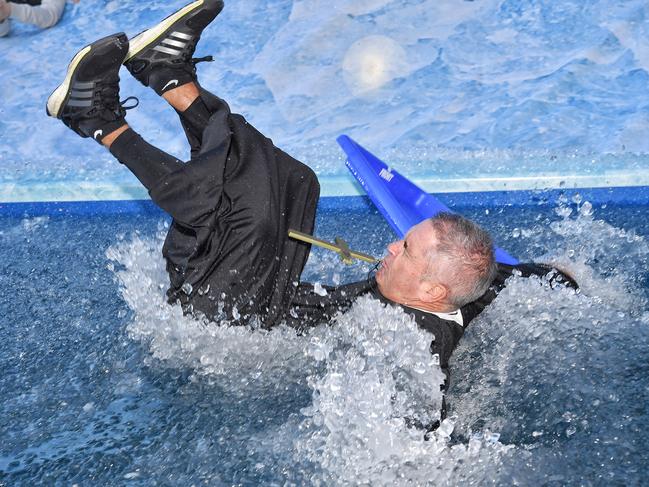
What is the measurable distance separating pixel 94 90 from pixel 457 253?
122 cm

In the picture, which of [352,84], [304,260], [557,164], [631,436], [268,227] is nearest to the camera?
[631,436]

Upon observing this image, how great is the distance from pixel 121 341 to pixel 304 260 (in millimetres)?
683

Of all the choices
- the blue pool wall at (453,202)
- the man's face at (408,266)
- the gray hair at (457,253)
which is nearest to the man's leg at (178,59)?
the man's face at (408,266)

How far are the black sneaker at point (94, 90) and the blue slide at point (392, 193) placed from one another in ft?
3.95

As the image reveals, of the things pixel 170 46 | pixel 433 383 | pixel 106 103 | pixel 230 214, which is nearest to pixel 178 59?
pixel 170 46

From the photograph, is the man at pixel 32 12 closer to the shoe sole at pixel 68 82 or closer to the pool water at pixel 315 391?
the pool water at pixel 315 391

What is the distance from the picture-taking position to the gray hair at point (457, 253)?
2355mm

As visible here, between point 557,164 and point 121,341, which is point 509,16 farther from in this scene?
point 121,341

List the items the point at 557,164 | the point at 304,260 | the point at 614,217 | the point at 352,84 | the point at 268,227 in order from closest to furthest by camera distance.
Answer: the point at 268,227 → the point at 304,260 → the point at 614,217 → the point at 557,164 → the point at 352,84

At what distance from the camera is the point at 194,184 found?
2.46m

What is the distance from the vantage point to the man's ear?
2404mm

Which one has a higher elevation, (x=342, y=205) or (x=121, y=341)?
(x=121, y=341)

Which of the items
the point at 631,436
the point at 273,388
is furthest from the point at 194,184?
the point at 631,436

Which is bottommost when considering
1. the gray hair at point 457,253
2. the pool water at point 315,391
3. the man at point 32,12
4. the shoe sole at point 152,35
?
the man at point 32,12
